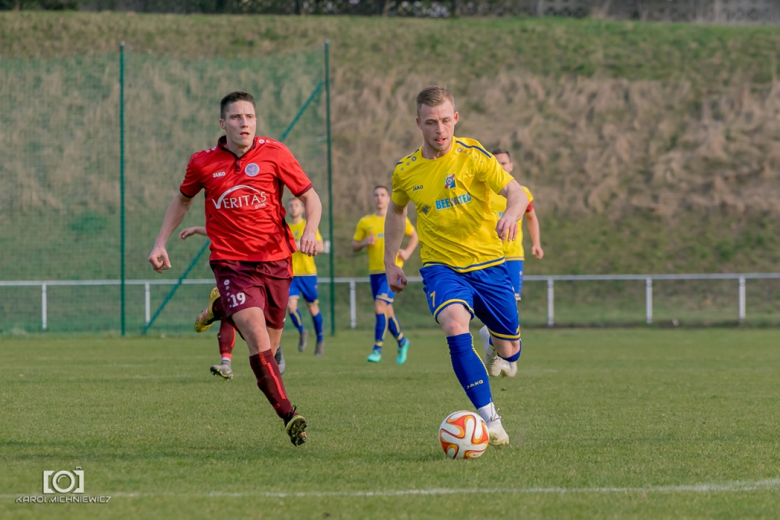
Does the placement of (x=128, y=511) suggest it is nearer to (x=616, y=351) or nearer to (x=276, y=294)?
(x=276, y=294)

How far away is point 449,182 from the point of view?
233 inches

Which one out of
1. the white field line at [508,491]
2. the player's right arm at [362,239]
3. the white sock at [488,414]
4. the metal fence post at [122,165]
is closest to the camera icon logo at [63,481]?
the white field line at [508,491]

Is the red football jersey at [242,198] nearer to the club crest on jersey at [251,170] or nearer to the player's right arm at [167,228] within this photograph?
the club crest on jersey at [251,170]

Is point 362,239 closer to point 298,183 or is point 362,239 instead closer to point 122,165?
point 122,165

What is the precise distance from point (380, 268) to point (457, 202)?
25.6 ft

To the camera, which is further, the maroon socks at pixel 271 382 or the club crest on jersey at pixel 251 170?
the club crest on jersey at pixel 251 170

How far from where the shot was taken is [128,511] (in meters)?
3.82

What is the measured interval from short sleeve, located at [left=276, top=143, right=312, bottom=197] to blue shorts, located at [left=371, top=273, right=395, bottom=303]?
7021 mm

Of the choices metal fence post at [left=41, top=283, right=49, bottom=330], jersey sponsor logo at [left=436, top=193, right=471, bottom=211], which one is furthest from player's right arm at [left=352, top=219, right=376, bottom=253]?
metal fence post at [left=41, top=283, right=49, bottom=330]

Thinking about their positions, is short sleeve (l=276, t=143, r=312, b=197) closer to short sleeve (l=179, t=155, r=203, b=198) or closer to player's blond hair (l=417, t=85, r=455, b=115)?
short sleeve (l=179, t=155, r=203, b=198)

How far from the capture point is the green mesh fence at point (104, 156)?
62.5 feet

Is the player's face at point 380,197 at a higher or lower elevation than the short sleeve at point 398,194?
higher

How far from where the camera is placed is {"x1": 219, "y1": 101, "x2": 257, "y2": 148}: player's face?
19.2 ft

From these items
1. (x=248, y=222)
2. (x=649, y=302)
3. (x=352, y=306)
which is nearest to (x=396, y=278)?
(x=248, y=222)
